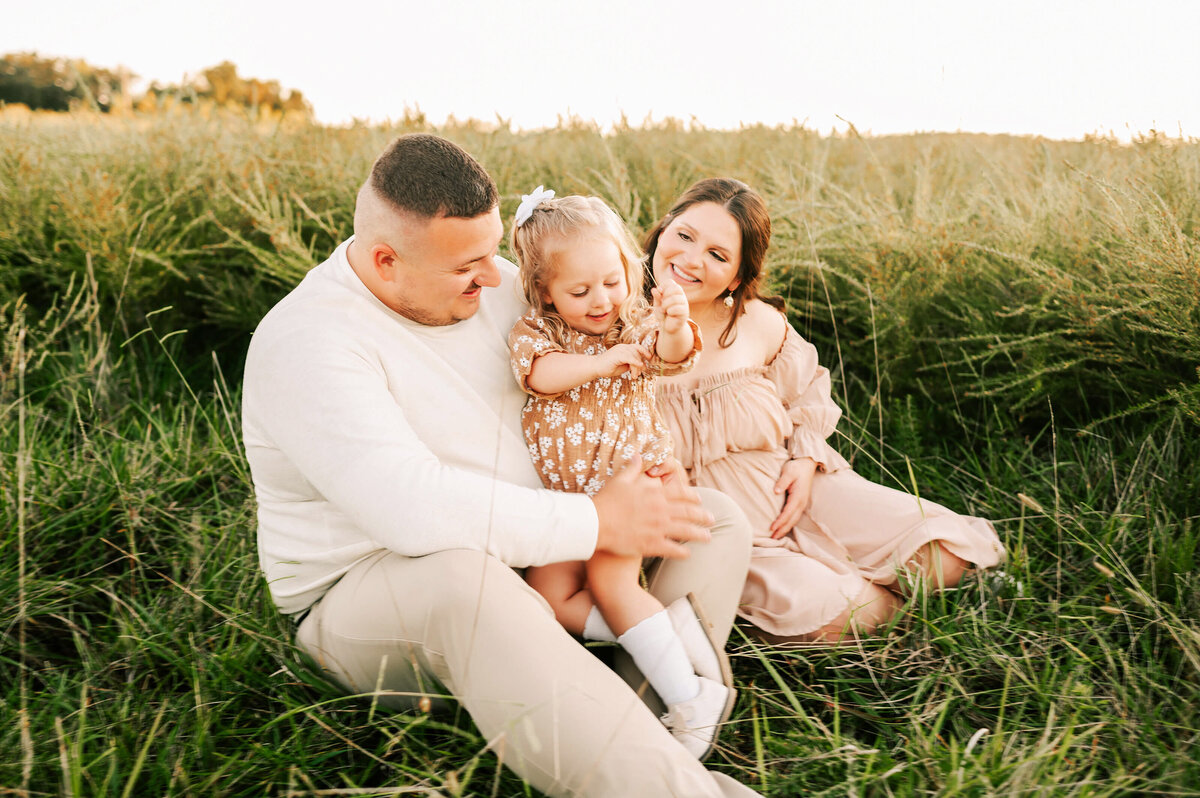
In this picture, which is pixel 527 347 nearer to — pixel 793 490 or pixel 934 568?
pixel 793 490

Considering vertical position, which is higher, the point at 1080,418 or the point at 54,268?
the point at 54,268

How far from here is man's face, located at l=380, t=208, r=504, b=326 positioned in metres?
1.94

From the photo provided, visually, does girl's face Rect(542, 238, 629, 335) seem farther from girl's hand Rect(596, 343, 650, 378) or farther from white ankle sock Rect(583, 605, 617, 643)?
white ankle sock Rect(583, 605, 617, 643)

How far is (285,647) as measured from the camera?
7.07ft

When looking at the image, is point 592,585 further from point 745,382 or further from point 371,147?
point 371,147

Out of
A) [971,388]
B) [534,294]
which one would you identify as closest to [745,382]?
[534,294]

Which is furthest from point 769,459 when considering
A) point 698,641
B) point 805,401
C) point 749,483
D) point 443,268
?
point 443,268

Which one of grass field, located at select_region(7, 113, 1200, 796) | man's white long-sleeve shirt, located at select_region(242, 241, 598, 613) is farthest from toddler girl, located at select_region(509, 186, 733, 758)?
grass field, located at select_region(7, 113, 1200, 796)

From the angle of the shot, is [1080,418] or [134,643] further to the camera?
[1080,418]

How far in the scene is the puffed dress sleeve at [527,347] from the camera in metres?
2.14

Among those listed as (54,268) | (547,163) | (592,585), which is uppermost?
(547,163)

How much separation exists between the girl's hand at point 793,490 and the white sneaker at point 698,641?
595 millimetres

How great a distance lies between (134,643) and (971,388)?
3010mm

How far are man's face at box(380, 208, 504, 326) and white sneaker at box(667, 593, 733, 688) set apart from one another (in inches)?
37.1
